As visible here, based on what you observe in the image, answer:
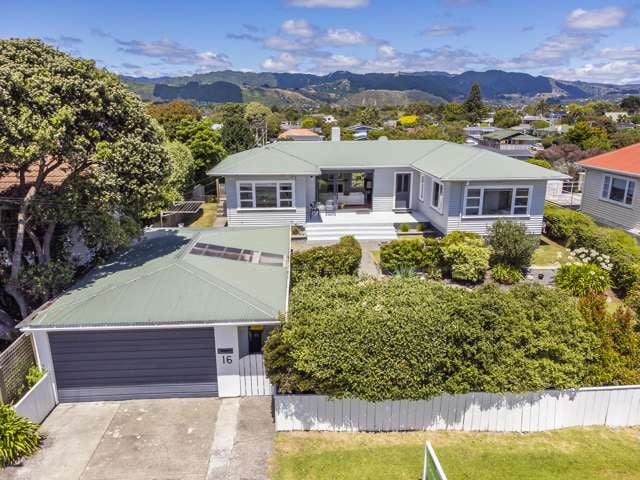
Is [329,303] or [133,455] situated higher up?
[329,303]

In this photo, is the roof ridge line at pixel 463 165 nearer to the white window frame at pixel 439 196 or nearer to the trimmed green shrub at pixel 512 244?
the white window frame at pixel 439 196

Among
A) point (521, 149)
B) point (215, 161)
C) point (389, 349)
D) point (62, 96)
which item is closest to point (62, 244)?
point (62, 96)

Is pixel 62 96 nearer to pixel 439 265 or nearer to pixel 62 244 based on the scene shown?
pixel 62 244

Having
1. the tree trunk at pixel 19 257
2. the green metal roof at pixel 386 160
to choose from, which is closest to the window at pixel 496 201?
the green metal roof at pixel 386 160

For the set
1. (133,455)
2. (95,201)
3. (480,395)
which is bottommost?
(133,455)

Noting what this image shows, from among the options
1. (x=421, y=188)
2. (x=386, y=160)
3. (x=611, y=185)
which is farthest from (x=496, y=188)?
(x=611, y=185)

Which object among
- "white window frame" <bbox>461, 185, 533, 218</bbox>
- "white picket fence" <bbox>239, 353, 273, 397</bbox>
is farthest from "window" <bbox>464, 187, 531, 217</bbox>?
"white picket fence" <bbox>239, 353, 273, 397</bbox>
